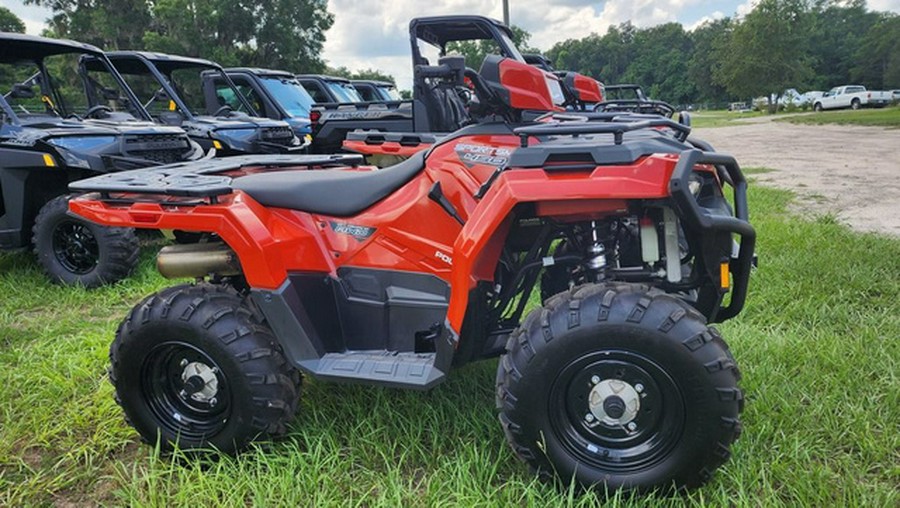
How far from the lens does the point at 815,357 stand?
10.4ft

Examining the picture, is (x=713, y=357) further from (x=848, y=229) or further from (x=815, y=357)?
(x=848, y=229)

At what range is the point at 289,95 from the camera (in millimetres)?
11000

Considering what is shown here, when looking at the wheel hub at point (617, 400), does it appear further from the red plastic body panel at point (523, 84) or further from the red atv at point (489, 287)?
the red plastic body panel at point (523, 84)

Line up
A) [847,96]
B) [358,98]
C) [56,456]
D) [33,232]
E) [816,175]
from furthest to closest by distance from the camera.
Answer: [847,96] → [358,98] → [816,175] → [33,232] → [56,456]

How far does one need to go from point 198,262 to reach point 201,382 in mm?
526

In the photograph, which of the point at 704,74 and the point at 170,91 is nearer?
the point at 170,91

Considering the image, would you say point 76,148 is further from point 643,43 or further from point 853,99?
point 643,43

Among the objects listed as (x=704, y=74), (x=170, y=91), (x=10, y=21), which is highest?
(x=10, y=21)

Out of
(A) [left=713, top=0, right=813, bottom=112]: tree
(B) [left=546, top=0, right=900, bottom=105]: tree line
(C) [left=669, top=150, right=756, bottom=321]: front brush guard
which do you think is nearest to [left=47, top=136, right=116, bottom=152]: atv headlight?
(C) [left=669, top=150, right=756, bottom=321]: front brush guard

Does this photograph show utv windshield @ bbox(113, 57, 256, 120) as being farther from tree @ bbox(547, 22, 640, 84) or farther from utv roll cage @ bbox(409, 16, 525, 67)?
tree @ bbox(547, 22, 640, 84)

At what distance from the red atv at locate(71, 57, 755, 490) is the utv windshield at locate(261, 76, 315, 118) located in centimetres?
834

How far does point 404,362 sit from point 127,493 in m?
1.15

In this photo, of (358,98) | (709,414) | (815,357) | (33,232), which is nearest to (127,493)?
(709,414)

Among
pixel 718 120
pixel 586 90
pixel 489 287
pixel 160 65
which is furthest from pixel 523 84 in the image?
pixel 718 120
